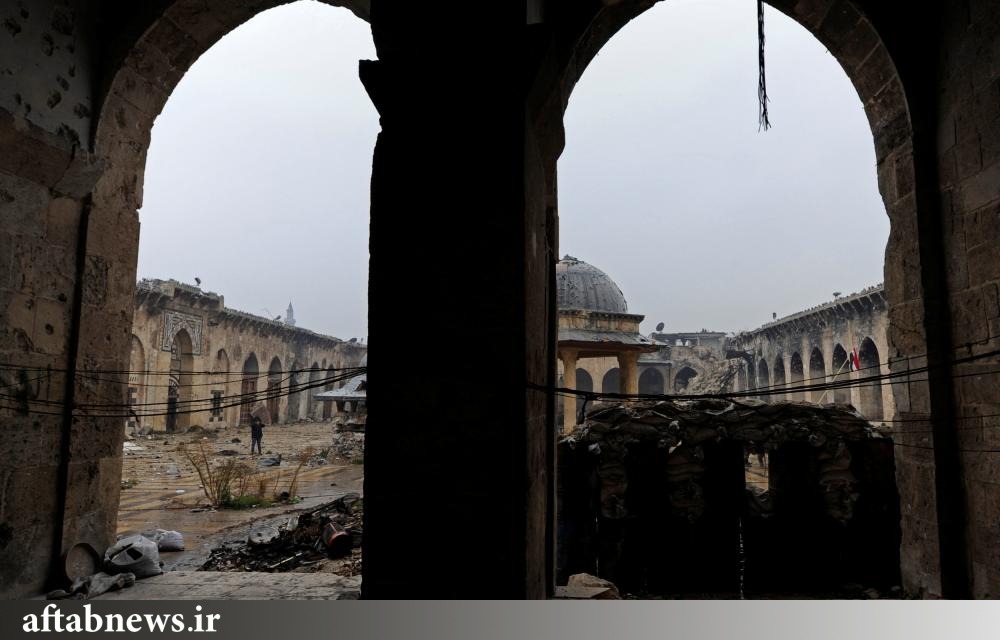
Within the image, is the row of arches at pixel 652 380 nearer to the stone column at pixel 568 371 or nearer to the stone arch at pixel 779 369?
the stone arch at pixel 779 369

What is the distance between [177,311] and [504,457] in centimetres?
2610

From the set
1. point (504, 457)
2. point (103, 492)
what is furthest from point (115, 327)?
point (504, 457)

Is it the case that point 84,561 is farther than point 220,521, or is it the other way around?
point 220,521

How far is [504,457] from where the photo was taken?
2045mm

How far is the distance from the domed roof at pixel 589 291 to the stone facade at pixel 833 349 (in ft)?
18.8

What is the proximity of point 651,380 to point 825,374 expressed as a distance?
1398 cm

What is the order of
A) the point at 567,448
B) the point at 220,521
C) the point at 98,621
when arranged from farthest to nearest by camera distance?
the point at 220,521 < the point at 567,448 < the point at 98,621

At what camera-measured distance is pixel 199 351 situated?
1027 inches

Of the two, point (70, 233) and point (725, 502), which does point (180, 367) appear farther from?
point (725, 502)

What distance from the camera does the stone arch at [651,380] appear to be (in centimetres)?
3896

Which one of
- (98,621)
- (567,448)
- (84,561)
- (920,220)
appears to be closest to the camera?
(98,621)

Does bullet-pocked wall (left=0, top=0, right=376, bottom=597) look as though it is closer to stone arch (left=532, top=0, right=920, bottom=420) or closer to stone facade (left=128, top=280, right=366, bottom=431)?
stone arch (left=532, top=0, right=920, bottom=420)

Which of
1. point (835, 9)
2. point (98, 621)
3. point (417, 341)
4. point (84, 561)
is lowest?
point (84, 561)

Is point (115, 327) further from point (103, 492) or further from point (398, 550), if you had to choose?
point (398, 550)
